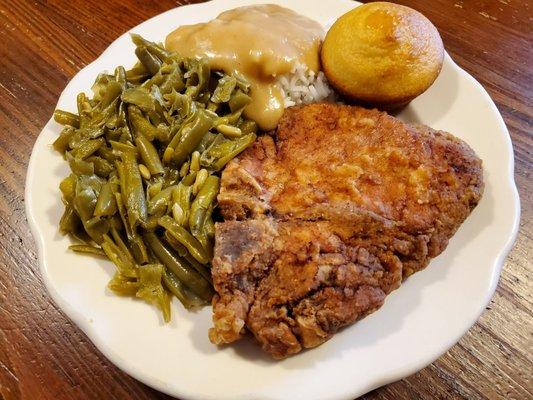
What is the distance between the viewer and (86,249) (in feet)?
7.68

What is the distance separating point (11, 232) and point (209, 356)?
1.57 meters

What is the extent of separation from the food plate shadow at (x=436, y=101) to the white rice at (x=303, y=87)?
18.1 inches

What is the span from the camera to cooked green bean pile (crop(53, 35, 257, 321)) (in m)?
2.25

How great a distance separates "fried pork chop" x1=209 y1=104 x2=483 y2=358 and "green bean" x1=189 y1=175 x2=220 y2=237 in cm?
8

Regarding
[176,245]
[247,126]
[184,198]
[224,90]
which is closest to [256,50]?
[224,90]

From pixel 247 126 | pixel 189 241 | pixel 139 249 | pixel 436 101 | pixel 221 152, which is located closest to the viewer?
pixel 189 241

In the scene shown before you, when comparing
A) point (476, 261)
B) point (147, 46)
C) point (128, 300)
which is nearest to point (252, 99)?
point (147, 46)

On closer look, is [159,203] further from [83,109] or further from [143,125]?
[83,109]

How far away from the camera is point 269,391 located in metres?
1.93

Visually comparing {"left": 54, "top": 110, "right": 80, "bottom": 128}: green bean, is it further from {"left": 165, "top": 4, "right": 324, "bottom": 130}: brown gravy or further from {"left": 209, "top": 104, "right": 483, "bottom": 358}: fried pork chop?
{"left": 209, "top": 104, "right": 483, "bottom": 358}: fried pork chop

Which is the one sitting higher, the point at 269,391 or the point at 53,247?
the point at 53,247

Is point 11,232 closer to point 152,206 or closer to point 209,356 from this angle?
point 152,206

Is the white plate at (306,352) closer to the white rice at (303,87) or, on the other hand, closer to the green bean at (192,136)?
the green bean at (192,136)

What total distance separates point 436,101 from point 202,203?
1.51 metres
